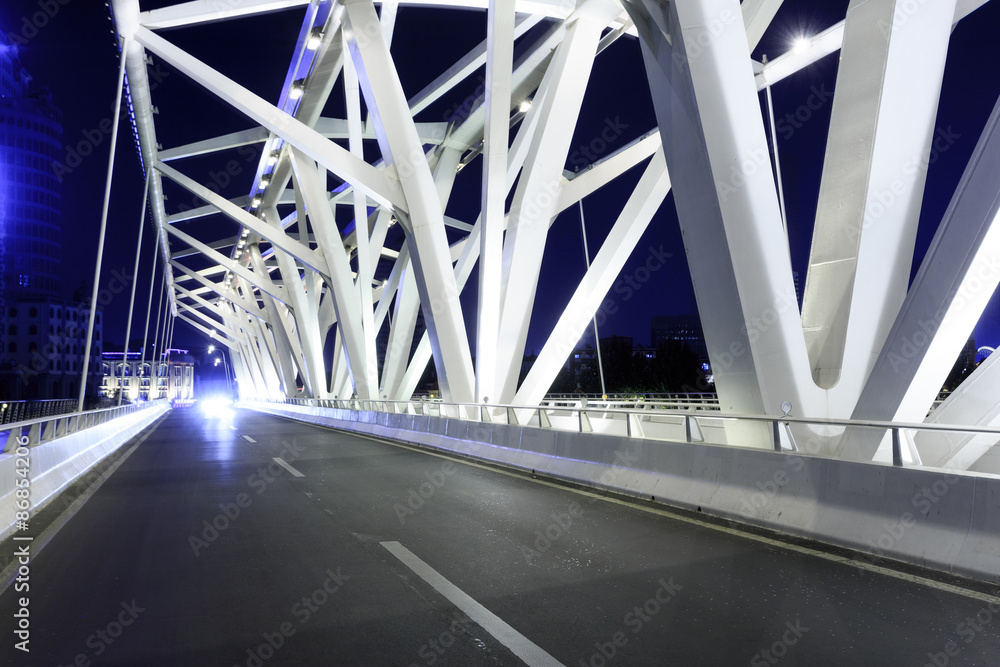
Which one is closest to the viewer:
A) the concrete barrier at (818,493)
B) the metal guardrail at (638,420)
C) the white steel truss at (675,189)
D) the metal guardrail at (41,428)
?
the concrete barrier at (818,493)

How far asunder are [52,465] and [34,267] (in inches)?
6536

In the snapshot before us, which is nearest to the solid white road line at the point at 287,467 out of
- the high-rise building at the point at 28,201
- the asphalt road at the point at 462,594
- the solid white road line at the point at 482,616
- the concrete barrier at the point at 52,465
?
the concrete barrier at the point at 52,465

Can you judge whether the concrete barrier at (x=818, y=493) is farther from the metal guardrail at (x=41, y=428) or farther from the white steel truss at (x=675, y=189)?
the metal guardrail at (x=41, y=428)

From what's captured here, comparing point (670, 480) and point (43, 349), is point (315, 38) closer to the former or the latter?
point (670, 480)

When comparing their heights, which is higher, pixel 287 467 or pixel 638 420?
pixel 638 420

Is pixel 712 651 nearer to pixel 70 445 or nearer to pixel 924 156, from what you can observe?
pixel 924 156

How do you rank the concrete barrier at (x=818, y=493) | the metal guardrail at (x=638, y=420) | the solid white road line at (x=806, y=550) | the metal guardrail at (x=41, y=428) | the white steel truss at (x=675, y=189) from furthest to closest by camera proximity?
the metal guardrail at (x=41, y=428) → the white steel truss at (x=675, y=189) → the metal guardrail at (x=638, y=420) → the concrete barrier at (x=818, y=493) → the solid white road line at (x=806, y=550)

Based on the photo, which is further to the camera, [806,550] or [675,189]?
[675,189]

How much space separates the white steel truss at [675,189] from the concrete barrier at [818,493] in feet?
2.18

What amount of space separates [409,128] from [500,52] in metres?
4.20

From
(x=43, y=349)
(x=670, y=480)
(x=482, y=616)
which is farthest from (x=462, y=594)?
(x=43, y=349)

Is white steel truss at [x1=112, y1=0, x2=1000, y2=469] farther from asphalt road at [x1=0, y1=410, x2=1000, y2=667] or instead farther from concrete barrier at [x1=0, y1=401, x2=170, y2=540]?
concrete barrier at [x1=0, y1=401, x2=170, y2=540]

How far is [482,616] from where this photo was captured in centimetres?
511

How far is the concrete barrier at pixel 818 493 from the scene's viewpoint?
240 inches
